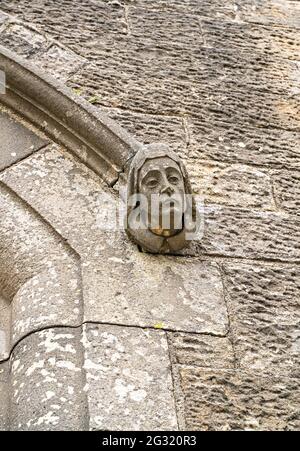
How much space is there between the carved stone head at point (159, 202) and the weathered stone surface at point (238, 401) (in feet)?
1.31

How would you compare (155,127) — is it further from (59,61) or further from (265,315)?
(265,315)

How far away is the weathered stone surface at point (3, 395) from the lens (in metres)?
1.98

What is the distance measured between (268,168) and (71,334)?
39.1 inches

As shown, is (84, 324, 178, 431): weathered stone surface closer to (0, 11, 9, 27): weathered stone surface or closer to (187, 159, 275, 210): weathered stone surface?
(187, 159, 275, 210): weathered stone surface

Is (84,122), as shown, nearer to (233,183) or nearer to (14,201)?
(14,201)

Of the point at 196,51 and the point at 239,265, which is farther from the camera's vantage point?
the point at 196,51

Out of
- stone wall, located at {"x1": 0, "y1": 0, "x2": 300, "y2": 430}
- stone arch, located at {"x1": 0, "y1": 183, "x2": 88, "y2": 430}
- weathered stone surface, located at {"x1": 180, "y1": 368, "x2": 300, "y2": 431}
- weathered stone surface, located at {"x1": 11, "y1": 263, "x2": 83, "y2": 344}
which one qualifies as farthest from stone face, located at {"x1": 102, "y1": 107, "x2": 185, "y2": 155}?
weathered stone surface, located at {"x1": 180, "y1": 368, "x2": 300, "y2": 431}

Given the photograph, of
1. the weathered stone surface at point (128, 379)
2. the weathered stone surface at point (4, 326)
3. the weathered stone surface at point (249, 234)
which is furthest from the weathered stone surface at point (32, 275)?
the weathered stone surface at point (249, 234)

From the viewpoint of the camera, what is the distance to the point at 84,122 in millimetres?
2463

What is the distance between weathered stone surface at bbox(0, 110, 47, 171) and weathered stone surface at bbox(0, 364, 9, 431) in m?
0.63

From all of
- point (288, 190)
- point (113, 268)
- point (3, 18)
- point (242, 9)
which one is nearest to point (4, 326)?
point (113, 268)

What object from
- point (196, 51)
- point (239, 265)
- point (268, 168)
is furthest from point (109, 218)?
point (196, 51)

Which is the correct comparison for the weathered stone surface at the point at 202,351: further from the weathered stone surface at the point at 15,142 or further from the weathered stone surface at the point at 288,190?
the weathered stone surface at the point at 15,142

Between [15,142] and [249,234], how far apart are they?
0.76 metres
